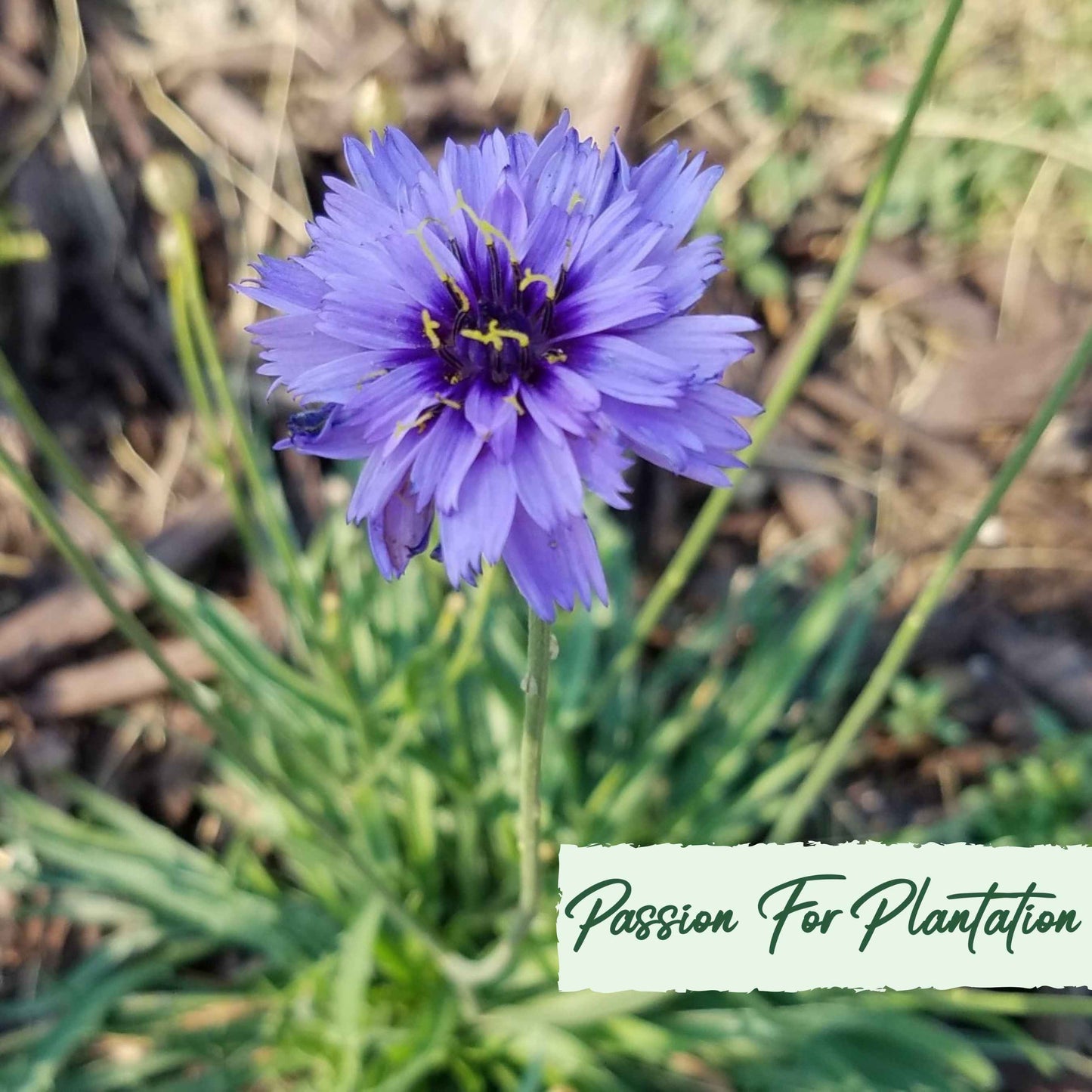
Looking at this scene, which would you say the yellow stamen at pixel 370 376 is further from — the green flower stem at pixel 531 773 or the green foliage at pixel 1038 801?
the green foliage at pixel 1038 801

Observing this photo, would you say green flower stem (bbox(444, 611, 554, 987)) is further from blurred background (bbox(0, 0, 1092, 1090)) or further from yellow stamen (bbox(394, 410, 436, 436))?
blurred background (bbox(0, 0, 1092, 1090))

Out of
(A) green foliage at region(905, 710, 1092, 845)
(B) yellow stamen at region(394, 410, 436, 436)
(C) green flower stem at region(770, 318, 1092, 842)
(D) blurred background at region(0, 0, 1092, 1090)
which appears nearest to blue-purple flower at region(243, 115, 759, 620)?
(B) yellow stamen at region(394, 410, 436, 436)

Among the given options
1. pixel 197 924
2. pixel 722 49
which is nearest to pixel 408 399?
pixel 197 924

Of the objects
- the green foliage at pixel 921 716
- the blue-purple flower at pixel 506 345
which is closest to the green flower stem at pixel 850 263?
the blue-purple flower at pixel 506 345

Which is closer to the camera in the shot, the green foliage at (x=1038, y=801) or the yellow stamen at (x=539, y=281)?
the yellow stamen at (x=539, y=281)

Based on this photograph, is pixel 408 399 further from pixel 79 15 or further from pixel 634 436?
pixel 79 15

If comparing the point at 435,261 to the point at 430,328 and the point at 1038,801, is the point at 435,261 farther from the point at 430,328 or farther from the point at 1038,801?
the point at 1038,801

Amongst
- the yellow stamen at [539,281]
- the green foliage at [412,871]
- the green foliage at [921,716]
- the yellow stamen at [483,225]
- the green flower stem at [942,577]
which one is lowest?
the green foliage at [412,871]
